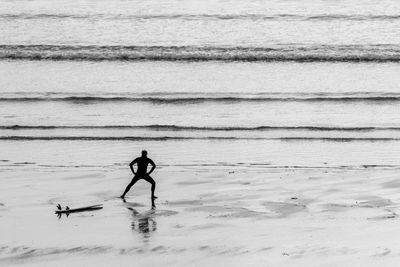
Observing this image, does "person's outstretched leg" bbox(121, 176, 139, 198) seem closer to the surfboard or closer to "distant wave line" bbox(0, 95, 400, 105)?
the surfboard

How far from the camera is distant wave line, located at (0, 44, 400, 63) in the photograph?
3328 centimetres

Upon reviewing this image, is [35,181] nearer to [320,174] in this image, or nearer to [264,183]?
[264,183]

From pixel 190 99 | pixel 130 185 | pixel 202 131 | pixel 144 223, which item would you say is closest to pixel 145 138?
pixel 202 131

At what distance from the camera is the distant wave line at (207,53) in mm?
33281

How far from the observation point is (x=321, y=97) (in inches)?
1077

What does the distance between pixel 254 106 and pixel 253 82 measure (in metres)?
3.62

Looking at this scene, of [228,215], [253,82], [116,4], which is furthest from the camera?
[116,4]

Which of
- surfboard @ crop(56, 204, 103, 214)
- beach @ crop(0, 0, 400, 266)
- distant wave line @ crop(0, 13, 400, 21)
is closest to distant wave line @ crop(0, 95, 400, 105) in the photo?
beach @ crop(0, 0, 400, 266)

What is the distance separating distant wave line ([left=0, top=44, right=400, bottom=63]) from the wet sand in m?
14.1

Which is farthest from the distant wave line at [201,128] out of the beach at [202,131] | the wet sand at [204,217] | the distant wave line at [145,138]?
the wet sand at [204,217]

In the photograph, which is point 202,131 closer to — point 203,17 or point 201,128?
point 201,128

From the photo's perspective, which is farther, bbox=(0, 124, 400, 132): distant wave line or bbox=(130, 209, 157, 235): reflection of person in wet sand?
bbox=(0, 124, 400, 132): distant wave line

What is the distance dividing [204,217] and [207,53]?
1939cm

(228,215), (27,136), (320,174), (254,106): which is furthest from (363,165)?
(27,136)
